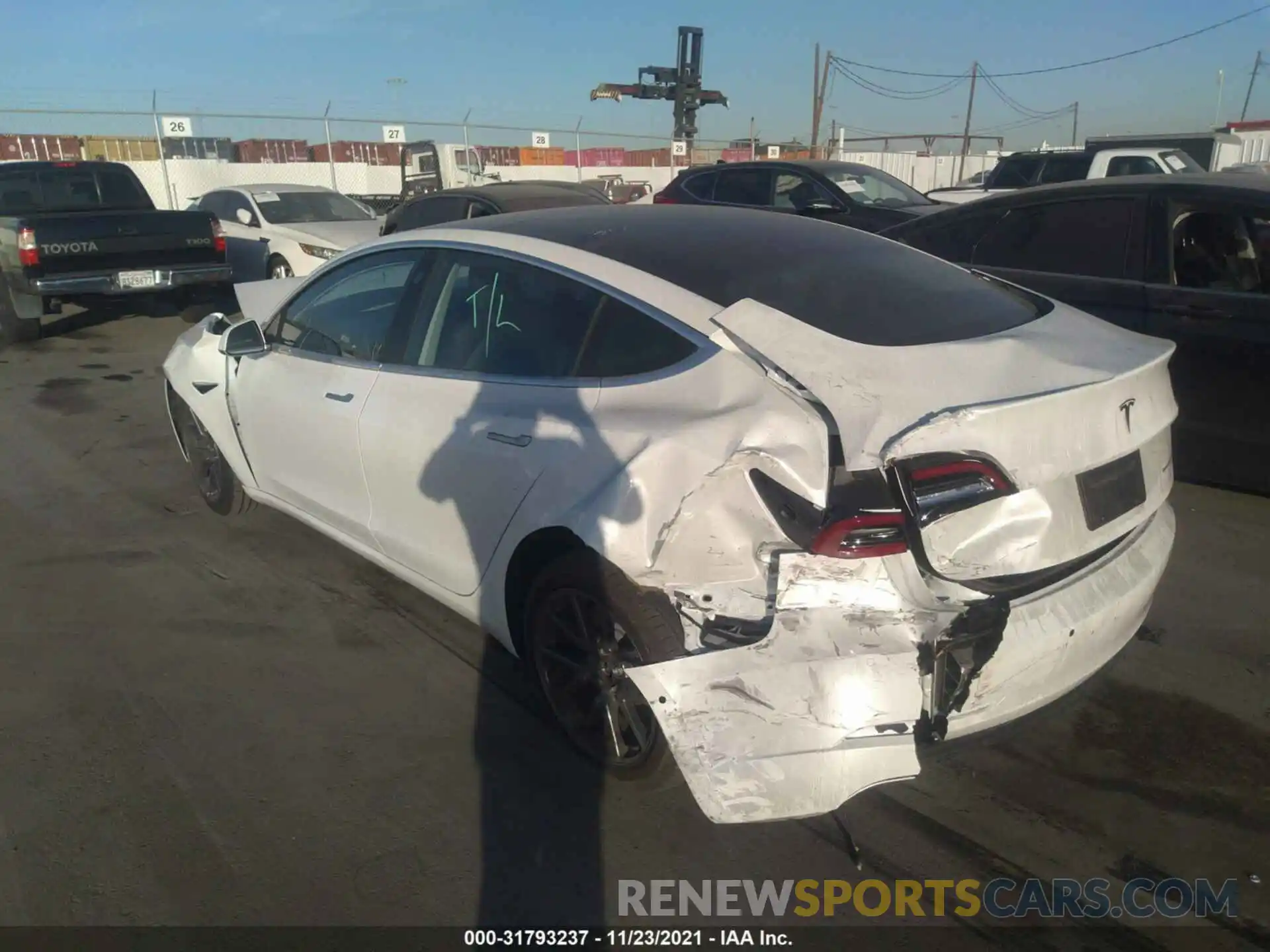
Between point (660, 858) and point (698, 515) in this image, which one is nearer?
point (698, 515)

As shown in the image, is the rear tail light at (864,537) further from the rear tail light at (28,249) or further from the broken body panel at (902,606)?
the rear tail light at (28,249)

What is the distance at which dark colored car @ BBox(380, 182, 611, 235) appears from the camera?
10164 millimetres

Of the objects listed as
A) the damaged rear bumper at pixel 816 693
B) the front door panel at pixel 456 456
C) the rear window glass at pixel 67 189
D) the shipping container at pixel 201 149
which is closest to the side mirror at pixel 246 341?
the front door panel at pixel 456 456

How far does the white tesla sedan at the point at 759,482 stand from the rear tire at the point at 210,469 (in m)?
1.62

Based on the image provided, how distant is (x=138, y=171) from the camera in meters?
20.5

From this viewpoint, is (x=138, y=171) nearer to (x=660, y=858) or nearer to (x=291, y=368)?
(x=291, y=368)

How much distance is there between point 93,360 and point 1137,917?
9.97 metres

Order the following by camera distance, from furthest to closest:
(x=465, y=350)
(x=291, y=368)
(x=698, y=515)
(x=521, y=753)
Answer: (x=291, y=368), (x=465, y=350), (x=521, y=753), (x=698, y=515)

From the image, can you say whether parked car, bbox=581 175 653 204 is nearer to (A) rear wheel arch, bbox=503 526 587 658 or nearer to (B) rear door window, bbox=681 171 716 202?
(B) rear door window, bbox=681 171 716 202

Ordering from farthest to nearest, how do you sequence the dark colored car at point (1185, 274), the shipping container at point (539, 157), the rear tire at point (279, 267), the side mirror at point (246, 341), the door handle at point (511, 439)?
the shipping container at point (539, 157) → the rear tire at point (279, 267) → the dark colored car at point (1185, 274) → the side mirror at point (246, 341) → the door handle at point (511, 439)

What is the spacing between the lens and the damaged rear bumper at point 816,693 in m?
2.25

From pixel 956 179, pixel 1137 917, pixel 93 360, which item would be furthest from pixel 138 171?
pixel 956 179

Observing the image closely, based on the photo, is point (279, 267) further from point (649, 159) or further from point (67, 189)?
point (649, 159)

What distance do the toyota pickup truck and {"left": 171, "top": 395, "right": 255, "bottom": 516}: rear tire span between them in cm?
505
